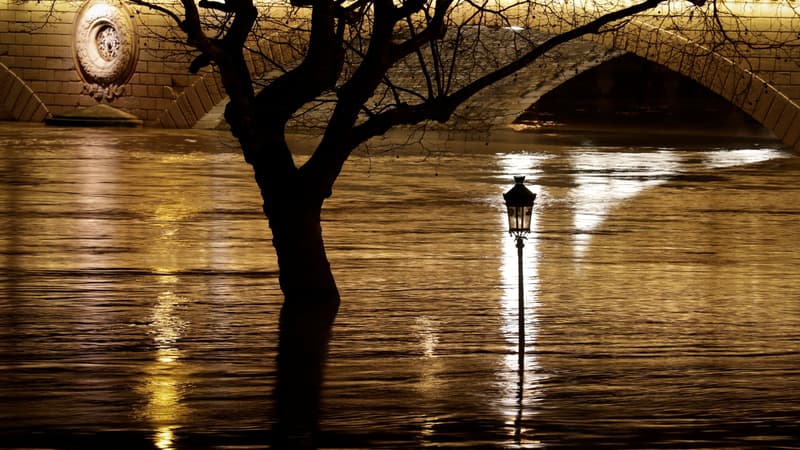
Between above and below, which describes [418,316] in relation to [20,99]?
below

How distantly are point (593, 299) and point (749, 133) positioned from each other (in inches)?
1121

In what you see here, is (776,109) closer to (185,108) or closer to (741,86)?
(741,86)

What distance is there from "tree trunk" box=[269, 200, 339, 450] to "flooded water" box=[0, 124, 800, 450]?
143mm

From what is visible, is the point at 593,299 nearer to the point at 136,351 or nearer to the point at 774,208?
the point at 136,351

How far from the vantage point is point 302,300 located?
13336mm

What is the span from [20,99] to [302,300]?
27070 millimetres

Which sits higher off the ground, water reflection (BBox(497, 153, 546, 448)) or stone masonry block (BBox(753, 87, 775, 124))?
stone masonry block (BBox(753, 87, 775, 124))

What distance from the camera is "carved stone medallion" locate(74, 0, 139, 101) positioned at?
37.2 metres

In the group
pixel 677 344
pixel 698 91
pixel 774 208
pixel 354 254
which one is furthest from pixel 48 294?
pixel 698 91

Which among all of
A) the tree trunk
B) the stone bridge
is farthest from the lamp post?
the stone bridge

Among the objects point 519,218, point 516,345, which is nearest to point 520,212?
point 519,218

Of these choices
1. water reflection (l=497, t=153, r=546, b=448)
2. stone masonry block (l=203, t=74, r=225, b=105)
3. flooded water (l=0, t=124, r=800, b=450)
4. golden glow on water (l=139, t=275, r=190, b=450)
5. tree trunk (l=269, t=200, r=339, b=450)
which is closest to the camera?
golden glow on water (l=139, t=275, r=190, b=450)

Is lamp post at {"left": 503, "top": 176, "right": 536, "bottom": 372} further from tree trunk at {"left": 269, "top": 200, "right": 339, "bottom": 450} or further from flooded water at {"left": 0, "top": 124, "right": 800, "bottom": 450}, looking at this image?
tree trunk at {"left": 269, "top": 200, "right": 339, "bottom": 450}

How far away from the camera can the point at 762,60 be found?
31.7m
